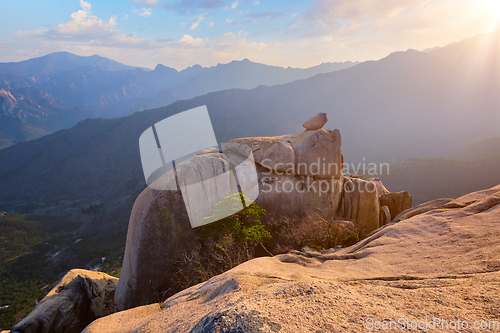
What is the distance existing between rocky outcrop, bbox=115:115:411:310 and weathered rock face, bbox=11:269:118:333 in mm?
1152

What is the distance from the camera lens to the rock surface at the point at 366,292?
10.7ft

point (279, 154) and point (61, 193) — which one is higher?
point (279, 154)

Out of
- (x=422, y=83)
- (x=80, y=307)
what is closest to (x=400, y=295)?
(x=80, y=307)

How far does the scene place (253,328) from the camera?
3.04 meters

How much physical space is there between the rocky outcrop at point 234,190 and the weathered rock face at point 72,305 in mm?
1152

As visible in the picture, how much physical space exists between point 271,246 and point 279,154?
6.36 metres

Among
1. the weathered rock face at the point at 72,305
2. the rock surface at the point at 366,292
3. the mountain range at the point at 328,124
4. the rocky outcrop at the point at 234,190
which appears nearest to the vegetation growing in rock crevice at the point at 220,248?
the rocky outcrop at the point at 234,190

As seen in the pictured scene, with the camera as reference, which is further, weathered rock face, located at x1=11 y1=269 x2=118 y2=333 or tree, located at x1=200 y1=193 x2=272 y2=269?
tree, located at x1=200 y1=193 x2=272 y2=269

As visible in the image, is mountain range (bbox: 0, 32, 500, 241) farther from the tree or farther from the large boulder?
the tree

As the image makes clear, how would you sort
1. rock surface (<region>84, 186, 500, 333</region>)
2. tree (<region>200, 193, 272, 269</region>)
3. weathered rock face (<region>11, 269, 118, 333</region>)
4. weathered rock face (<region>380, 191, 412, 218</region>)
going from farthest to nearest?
weathered rock face (<region>380, 191, 412, 218</region>) < tree (<region>200, 193, 272, 269</region>) < weathered rock face (<region>11, 269, 118, 333</region>) < rock surface (<region>84, 186, 500, 333</region>)

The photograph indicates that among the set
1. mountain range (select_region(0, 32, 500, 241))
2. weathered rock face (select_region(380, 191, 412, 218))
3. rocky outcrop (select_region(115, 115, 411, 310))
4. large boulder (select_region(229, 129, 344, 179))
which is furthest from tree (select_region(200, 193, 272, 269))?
mountain range (select_region(0, 32, 500, 241))

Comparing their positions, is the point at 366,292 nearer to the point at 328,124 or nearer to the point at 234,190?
the point at 234,190

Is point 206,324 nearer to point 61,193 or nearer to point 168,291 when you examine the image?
point 168,291

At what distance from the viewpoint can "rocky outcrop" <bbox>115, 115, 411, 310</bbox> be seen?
488 inches
